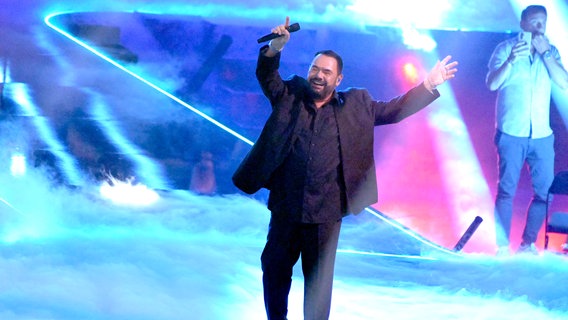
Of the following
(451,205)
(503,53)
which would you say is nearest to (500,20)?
(503,53)

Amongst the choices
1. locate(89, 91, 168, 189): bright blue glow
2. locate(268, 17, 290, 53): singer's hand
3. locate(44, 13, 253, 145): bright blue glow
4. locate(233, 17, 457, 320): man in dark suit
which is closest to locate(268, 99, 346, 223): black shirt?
locate(233, 17, 457, 320): man in dark suit

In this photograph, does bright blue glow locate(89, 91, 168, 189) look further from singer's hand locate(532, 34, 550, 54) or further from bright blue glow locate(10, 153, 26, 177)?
singer's hand locate(532, 34, 550, 54)

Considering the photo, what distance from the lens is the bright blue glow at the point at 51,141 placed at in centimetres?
488

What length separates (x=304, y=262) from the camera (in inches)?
109

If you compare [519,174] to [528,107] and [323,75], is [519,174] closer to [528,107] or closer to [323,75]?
[528,107]

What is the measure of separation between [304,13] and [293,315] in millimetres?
2343

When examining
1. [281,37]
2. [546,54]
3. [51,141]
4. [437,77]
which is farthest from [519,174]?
[51,141]

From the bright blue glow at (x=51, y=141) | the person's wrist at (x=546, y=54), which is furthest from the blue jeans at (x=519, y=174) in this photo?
the bright blue glow at (x=51, y=141)

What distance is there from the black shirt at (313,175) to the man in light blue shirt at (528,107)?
245 centimetres

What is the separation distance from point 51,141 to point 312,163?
2.90m

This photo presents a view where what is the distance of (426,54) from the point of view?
15.6ft

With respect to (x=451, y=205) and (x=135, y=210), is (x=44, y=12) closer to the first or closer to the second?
(x=135, y=210)

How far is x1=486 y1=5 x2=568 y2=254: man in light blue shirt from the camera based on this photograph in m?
4.68

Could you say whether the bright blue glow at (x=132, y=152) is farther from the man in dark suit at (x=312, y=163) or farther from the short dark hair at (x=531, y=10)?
the short dark hair at (x=531, y=10)
